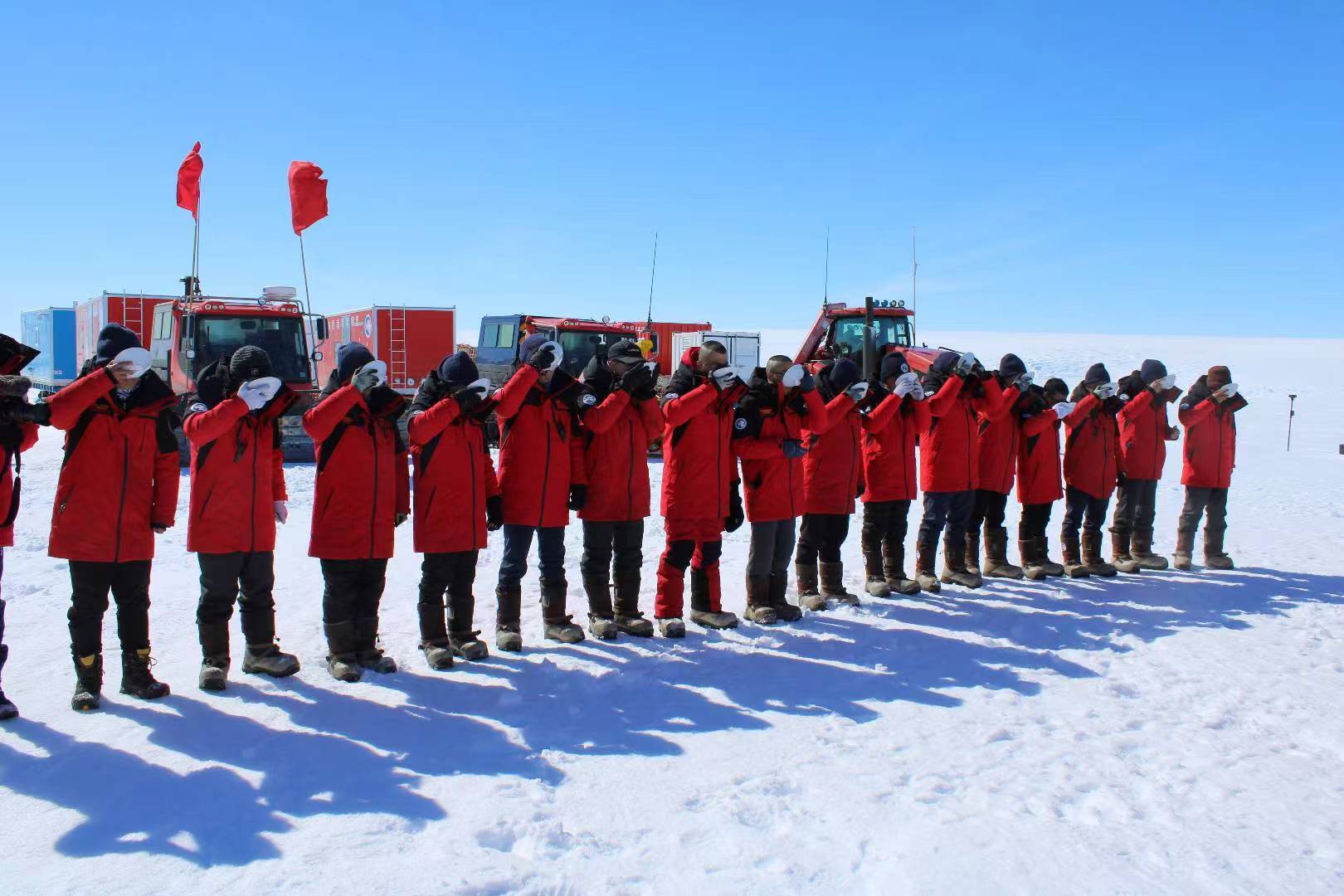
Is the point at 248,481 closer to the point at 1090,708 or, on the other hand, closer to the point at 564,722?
the point at 564,722

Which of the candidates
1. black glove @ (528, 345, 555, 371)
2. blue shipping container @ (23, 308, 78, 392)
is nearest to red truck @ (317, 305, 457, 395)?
blue shipping container @ (23, 308, 78, 392)

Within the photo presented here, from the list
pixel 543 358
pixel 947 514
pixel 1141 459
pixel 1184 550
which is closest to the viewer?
pixel 543 358

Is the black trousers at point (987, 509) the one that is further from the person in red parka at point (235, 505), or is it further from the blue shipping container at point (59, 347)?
the blue shipping container at point (59, 347)

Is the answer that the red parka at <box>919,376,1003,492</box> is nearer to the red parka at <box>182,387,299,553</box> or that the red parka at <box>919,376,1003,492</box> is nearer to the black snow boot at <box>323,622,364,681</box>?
the black snow boot at <box>323,622,364,681</box>

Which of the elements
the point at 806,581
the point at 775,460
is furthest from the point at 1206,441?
the point at 775,460

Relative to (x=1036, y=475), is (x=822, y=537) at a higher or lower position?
lower

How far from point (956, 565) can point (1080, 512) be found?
1.30 m

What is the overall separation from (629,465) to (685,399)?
1.63ft

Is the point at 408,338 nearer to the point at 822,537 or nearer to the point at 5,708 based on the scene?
the point at 822,537

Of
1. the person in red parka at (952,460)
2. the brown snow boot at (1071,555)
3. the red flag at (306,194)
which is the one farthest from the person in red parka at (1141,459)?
the red flag at (306,194)

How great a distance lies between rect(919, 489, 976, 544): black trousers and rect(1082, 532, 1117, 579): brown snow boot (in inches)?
47.8

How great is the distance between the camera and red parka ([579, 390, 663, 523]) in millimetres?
5449

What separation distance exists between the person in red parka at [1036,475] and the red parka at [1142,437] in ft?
2.28

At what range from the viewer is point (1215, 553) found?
776 cm
